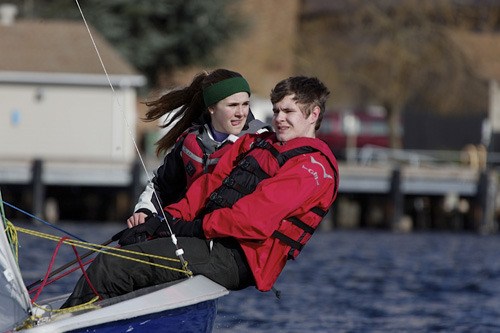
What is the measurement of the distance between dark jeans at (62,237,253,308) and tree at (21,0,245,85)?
96.0 feet

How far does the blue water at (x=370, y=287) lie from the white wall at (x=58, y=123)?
3360 mm

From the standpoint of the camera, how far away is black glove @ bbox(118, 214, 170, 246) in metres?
7.96

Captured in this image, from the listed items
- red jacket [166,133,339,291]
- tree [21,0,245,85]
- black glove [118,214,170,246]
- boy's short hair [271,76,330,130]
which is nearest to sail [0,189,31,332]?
black glove [118,214,170,246]

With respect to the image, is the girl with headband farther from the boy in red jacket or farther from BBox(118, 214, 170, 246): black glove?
the boy in red jacket

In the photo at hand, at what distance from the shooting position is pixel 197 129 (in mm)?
8484

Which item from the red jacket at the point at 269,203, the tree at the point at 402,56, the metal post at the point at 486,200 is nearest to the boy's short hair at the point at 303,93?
the red jacket at the point at 269,203

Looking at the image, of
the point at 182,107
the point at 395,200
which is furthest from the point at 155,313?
the point at 395,200

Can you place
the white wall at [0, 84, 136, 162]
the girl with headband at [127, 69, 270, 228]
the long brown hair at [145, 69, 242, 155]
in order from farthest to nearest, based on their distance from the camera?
the white wall at [0, 84, 136, 162] < the long brown hair at [145, 69, 242, 155] < the girl with headband at [127, 69, 270, 228]

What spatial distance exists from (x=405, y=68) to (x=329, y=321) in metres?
28.6

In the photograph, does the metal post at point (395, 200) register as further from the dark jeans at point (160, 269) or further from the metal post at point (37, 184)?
the dark jeans at point (160, 269)

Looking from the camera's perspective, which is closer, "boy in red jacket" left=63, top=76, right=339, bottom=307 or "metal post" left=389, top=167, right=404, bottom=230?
"boy in red jacket" left=63, top=76, right=339, bottom=307

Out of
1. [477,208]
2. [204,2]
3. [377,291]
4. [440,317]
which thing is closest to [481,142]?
[204,2]

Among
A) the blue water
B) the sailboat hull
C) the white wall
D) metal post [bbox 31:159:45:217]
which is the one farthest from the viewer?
the white wall

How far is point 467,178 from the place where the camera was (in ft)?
100
